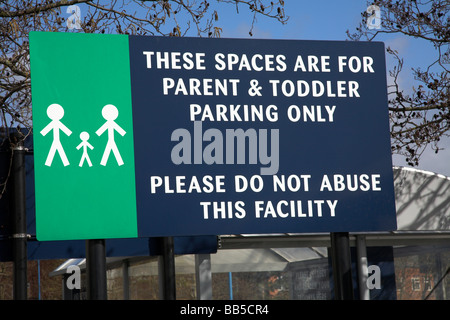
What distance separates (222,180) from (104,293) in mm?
1127

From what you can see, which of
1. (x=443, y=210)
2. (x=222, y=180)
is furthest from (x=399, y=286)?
(x=222, y=180)

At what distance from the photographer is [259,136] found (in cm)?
512

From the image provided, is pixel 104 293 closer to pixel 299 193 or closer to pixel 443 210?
pixel 299 193

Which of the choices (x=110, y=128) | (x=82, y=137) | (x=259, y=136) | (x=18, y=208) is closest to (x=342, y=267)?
(x=259, y=136)

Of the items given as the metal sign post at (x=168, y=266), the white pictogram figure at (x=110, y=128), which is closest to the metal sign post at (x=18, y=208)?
the metal sign post at (x=168, y=266)

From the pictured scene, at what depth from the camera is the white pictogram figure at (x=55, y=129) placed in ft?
15.3

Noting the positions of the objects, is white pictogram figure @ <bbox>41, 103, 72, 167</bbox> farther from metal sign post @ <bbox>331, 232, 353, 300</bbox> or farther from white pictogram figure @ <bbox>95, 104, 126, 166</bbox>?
metal sign post @ <bbox>331, 232, 353, 300</bbox>

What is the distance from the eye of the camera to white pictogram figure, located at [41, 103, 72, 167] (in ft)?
15.3

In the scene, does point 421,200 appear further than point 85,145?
Yes

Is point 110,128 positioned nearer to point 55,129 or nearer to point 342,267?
point 55,129

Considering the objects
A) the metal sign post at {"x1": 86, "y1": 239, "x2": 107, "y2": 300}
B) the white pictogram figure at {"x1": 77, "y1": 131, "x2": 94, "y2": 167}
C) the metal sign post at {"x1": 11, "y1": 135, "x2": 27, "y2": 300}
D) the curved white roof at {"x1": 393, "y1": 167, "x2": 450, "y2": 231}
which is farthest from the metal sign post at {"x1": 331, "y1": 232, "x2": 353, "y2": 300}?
the curved white roof at {"x1": 393, "y1": 167, "x2": 450, "y2": 231}

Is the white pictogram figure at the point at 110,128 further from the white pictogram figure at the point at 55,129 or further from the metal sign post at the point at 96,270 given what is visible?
the metal sign post at the point at 96,270

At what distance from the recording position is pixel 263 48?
16.9 ft

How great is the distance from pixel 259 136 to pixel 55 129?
1429 millimetres
